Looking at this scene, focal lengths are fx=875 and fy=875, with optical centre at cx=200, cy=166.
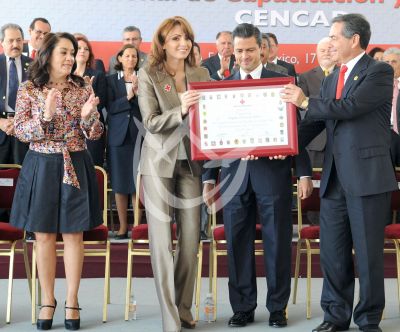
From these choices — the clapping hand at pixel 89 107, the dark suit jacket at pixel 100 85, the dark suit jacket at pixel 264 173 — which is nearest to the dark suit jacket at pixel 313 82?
the dark suit jacket at pixel 100 85

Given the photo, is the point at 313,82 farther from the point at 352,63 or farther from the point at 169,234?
the point at 169,234

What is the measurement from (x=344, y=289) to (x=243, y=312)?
65 centimetres

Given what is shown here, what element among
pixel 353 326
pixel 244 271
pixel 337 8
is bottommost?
pixel 353 326

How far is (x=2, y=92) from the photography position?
24.5 ft

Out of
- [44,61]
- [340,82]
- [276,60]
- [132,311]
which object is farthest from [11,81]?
[340,82]

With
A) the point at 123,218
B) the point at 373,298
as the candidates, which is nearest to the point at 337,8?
the point at 123,218

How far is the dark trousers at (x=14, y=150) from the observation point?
747cm

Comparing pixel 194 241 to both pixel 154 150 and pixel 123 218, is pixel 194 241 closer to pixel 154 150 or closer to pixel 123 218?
pixel 154 150

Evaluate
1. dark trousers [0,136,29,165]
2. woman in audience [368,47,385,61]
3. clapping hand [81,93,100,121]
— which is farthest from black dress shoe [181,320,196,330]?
woman in audience [368,47,385,61]

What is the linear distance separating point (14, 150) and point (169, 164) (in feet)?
9.07

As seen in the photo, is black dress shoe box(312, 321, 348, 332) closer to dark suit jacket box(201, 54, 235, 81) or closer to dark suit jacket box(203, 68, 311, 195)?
dark suit jacket box(203, 68, 311, 195)

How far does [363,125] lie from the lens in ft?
16.7

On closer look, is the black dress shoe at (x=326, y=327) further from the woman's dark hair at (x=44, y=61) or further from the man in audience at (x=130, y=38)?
the man in audience at (x=130, y=38)

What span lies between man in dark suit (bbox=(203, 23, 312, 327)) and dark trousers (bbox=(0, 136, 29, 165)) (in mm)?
2457
